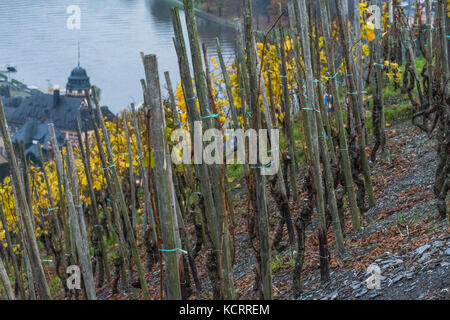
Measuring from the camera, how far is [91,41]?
6962 cm

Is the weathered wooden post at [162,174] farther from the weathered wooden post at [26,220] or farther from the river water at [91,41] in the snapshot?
the river water at [91,41]

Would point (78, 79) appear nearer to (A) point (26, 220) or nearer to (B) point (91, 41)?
(B) point (91, 41)

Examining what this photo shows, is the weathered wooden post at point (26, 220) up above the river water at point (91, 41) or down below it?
below

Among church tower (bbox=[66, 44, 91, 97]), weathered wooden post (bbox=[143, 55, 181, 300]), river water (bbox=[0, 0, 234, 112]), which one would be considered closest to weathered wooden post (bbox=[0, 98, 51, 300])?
weathered wooden post (bbox=[143, 55, 181, 300])

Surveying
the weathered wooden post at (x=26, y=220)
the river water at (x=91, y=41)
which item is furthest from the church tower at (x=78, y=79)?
the weathered wooden post at (x=26, y=220)

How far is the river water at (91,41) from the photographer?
61.1m

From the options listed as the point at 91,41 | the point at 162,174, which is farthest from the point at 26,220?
the point at 91,41

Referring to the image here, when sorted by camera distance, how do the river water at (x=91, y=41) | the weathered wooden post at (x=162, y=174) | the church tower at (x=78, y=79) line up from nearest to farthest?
the weathered wooden post at (x=162, y=174)
the river water at (x=91, y=41)
the church tower at (x=78, y=79)

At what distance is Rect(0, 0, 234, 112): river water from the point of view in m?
61.1

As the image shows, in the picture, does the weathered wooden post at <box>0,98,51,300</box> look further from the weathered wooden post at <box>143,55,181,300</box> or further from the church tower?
the church tower

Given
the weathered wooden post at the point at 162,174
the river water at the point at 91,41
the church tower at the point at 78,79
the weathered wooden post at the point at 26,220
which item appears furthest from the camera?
the church tower at the point at 78,79

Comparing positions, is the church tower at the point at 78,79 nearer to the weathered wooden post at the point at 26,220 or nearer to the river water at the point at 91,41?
the river water at the point at 91,41

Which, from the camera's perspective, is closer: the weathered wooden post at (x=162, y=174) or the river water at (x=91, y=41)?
the weathered wooden post at (x=162, y=174)
